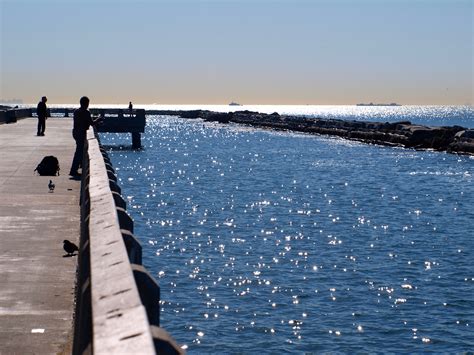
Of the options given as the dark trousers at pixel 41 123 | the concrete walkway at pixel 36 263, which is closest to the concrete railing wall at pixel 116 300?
the concrete walkway at pixel 36 263

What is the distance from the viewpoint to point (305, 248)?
86.0ft

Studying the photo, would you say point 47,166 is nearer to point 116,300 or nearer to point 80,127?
point 80,127

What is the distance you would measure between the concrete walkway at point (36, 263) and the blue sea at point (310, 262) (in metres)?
3.03

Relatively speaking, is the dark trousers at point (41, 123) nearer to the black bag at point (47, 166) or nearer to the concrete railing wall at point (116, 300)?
the black bag at point (47, 166)

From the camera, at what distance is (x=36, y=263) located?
32.4 ft

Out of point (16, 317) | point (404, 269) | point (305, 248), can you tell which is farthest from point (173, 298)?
point (16, 317)

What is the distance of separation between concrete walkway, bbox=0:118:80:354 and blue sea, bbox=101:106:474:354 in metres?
3.03

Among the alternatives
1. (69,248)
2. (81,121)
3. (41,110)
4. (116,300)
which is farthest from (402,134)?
(116,300)

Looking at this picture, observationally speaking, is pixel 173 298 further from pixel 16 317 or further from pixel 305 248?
pixel 16 317

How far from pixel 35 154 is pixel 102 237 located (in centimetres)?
2132

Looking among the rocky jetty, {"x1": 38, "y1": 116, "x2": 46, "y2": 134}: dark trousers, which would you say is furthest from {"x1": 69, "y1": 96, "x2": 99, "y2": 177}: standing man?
the rocky jetty

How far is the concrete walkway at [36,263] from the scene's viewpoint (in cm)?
700

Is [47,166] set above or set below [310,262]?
above

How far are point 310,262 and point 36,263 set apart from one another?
14.2m
